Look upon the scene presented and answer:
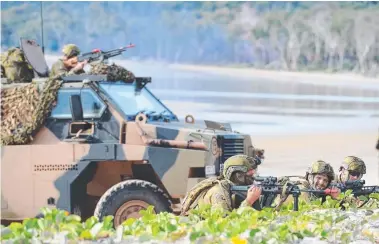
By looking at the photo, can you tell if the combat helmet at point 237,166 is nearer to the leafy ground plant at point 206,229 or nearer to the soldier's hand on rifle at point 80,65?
the leafy ground plant at point 206,229

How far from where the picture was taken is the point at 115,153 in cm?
1069

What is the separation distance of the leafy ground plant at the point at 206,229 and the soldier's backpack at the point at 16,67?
5518 mm

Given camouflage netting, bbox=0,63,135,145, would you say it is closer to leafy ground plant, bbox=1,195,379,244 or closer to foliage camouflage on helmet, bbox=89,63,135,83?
foliage camouflage on helmet, bbox=89,63,135,83

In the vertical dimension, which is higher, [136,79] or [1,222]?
[136,79]

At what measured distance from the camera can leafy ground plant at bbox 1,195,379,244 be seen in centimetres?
603

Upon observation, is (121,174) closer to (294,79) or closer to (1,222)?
(1,222)

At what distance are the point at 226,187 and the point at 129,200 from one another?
306 centimetres

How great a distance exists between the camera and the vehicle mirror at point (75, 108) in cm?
1111

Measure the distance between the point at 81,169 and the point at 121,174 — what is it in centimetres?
42

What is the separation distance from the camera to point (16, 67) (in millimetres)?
12352

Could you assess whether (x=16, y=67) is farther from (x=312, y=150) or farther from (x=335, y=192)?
(x=312, y=150)

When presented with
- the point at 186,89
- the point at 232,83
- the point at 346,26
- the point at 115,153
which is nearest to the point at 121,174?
the point at 115,153

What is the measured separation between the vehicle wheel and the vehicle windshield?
109cm

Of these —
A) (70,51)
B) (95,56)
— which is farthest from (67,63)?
(95,56)
